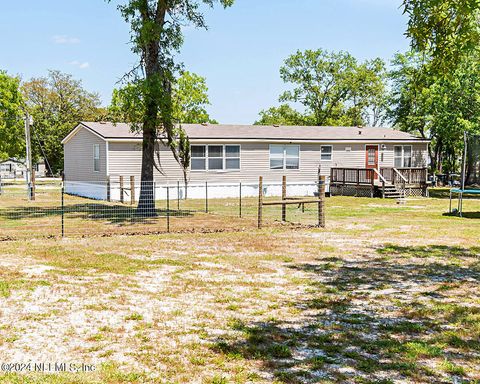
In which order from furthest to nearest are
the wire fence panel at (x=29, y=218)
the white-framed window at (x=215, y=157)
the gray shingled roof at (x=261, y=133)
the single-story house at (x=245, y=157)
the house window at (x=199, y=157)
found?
the white-framed window at (x=215, y=157)
the house window at (x=199, y=157)
the gray shingled roof at (x=261, y=133)
the single-story house at (x=245, y=157)
the wire fence panel at (x=29, y=218)

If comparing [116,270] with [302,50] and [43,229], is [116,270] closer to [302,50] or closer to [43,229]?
[43,229]

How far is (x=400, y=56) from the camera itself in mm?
47031

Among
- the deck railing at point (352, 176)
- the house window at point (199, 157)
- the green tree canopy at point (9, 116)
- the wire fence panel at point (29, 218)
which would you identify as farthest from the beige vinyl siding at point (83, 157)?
the green tree canopy at point (9, 116)

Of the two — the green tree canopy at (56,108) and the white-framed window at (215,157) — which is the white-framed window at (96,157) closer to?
the white-framed window at (215,157)

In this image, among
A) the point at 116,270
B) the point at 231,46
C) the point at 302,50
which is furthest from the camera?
the point at 302,50

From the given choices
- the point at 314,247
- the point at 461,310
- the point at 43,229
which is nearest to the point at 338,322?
the point at 461,310

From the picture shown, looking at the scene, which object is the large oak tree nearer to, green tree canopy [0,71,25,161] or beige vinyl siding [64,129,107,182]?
beige vinyl siding [64,129,107,182]

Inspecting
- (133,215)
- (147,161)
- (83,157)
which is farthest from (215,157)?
(133,215)

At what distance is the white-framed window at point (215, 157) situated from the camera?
26.8 m

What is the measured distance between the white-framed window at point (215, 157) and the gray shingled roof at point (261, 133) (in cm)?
66

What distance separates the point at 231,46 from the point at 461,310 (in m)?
36.7

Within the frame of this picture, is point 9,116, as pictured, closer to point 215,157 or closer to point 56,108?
point 56,108

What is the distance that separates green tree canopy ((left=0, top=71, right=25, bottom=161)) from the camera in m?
46.8

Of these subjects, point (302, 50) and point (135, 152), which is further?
point (302, 50)
